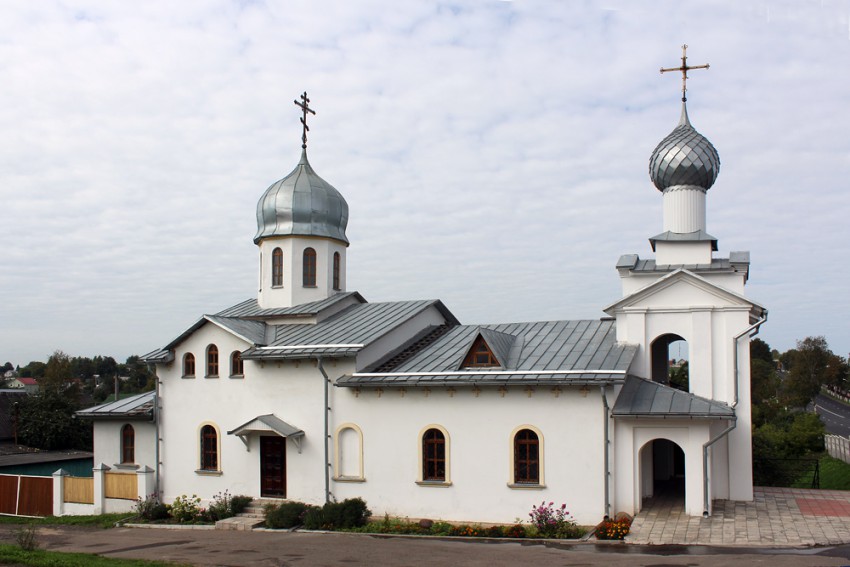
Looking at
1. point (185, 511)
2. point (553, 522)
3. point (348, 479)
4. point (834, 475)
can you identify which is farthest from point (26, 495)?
point (834, 475)

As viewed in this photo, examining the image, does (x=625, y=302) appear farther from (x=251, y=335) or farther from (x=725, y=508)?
(x=251, y=335)

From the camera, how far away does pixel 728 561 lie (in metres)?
12.9

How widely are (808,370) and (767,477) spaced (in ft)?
159

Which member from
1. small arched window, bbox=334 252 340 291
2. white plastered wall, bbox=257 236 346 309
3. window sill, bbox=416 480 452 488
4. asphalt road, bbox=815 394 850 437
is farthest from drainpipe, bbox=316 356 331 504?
asphalt road, bbox=815 394 850 437

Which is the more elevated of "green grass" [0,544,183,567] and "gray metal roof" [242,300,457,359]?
"gray metal roof" [242,300,457,359]

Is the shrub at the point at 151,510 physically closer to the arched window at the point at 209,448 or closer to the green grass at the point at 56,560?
the arched window at the point at 209,448

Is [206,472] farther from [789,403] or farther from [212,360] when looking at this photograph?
[789,403]

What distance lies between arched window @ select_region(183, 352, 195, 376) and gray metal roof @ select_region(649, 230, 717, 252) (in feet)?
42.0

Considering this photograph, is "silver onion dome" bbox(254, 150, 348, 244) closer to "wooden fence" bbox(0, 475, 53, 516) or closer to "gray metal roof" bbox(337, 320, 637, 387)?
"gray metal roof" bbox(337, 320, 637, 387)

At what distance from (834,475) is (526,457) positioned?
669 inches

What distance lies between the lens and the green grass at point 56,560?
1226 centimetres

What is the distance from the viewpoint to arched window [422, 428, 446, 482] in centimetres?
1880

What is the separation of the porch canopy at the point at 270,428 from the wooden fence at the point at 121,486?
381 cm

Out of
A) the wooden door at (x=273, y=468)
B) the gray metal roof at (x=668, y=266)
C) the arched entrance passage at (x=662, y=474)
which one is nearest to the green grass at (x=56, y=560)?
the wooden door at (x=273, y=468)
